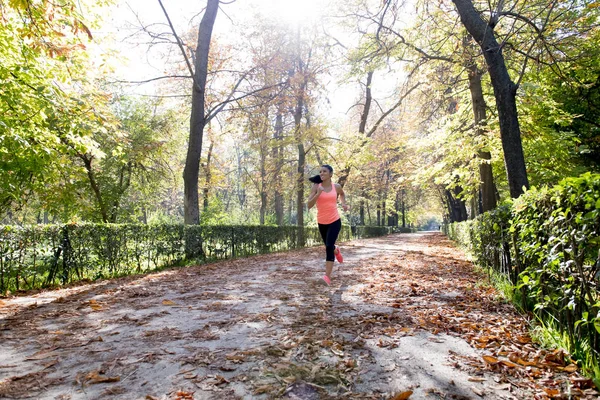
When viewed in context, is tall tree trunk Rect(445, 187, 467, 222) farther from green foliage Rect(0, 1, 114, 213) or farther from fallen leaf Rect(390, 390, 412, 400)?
fallen leaf Rect(390, 390, 412, 400)

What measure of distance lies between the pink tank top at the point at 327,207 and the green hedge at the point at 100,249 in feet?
17.4

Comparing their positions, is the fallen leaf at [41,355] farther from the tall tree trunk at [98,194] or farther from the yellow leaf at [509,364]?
the tall tree trunk at [98,194]

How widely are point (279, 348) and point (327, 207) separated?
329 centimetres

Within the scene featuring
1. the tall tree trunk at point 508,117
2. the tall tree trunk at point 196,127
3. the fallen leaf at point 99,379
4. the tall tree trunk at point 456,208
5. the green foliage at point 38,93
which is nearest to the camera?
the fallen leaf at point 99,379

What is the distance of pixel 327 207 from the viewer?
5863 millimetres

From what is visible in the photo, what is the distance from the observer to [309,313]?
401cm

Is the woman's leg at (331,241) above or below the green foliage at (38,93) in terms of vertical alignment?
below

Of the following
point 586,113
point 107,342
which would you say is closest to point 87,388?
point 107,342

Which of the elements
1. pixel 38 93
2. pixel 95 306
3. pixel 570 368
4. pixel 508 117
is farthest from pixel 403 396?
pixel 38 93

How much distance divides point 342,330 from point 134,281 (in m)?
5.28

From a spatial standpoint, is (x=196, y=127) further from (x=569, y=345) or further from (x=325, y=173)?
(x=569, y=345)

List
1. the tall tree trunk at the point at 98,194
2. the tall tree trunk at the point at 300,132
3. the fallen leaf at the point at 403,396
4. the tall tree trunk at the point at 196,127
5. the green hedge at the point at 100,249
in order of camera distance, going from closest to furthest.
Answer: the fallen leaf at the point at 403,396 → the green hedge at the point at 100,249 → the tall tree trunk at the point at 196,127 → the tall tree trunk at the point at 98,194 → the tall tree trunk at the point at 300,132

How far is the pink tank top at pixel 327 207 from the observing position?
19.1 feet

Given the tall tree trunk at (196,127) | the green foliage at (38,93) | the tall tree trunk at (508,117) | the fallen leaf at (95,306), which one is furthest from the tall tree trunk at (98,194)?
the tall tree trunk at (508,117)
